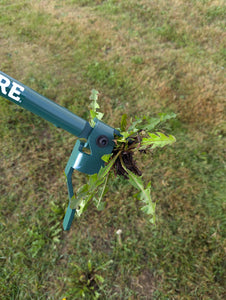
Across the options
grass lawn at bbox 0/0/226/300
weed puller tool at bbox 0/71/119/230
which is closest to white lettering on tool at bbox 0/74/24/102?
weed puller tool at bbox 0/71/119/230

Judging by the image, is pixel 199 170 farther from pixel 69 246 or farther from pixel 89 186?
pixel 89 186

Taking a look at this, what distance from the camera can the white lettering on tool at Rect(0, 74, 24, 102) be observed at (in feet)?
3.96

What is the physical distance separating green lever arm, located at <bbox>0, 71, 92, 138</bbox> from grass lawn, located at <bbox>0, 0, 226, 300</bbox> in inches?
67.1

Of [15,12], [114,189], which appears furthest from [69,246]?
[15,12]

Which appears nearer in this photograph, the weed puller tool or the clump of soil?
the weed puller tool

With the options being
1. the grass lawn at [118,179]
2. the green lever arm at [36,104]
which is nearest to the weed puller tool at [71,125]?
the green lever arm at [36,104]

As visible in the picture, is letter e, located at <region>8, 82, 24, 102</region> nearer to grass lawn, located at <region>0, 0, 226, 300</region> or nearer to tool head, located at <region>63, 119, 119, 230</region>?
tool head, located at <region>63, 119, 119, 230</region>

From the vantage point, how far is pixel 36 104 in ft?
4.06

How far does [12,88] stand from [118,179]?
6.56 feet

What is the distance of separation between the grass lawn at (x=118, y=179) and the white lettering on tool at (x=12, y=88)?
179 centimetres

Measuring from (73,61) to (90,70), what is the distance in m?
0.44

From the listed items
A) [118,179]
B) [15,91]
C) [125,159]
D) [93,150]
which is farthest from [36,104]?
[118,179]

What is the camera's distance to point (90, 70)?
4.08 meters

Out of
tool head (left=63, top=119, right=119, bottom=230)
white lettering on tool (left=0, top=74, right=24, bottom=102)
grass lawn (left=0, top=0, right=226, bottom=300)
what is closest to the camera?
white lettering on tool (left=0, top=74, right=24, bottom=102)
